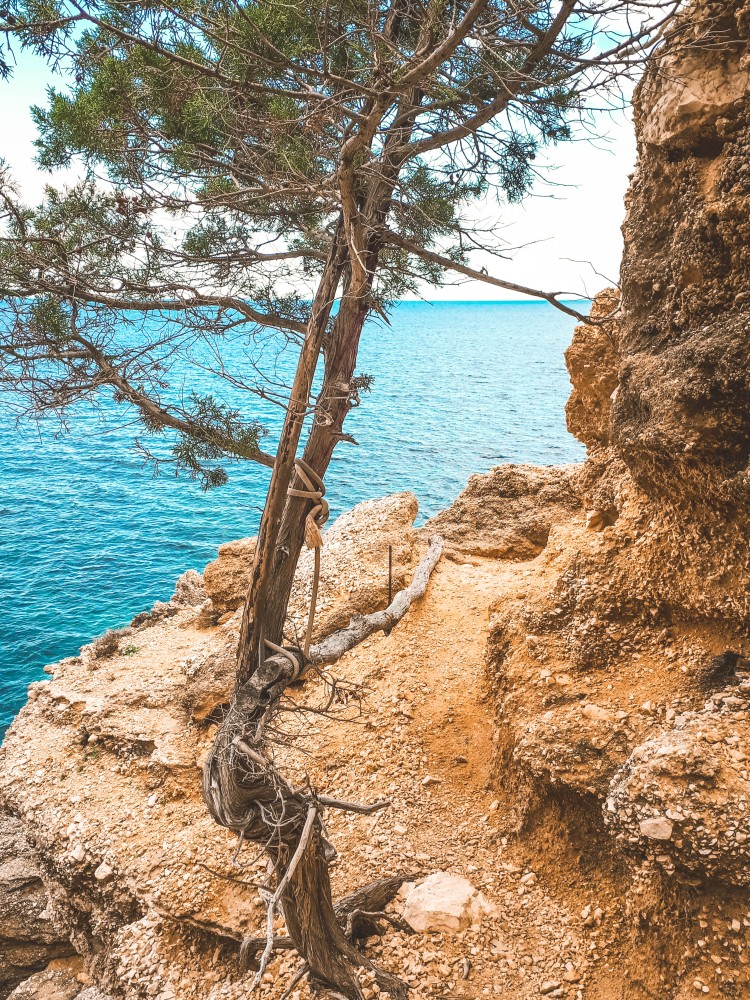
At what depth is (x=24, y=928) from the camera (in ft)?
26.2

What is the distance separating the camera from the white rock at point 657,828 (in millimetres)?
3939

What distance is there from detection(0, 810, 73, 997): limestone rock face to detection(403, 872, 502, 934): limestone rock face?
5196 mm

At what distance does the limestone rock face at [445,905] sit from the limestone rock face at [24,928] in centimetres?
520

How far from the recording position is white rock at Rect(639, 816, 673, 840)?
394 centimetres

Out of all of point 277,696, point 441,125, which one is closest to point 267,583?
point 277,696

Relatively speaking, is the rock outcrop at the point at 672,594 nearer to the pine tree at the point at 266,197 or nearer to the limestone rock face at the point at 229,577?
the pine tree at the point at 266,197

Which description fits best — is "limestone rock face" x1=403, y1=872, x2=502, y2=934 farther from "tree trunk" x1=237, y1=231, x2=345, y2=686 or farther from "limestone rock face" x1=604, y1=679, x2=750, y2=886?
"tree trunk" x1=237, y1=231, x2=345, y2=686

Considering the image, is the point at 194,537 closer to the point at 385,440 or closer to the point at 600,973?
the point at 385,440

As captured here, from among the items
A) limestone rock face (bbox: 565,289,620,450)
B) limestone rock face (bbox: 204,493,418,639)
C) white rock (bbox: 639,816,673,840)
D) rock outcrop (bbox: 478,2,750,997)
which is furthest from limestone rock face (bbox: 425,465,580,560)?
white rock (bbox: 639,816,673,840)

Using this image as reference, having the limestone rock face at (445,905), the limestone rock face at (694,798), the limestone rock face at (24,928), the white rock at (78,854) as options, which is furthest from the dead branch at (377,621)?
the limestone rock face at (24,928)

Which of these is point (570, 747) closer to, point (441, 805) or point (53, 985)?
point (441, 805)

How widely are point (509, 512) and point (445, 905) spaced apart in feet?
28.6

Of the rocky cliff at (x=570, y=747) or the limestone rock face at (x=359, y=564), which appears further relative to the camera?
the limestone rock face at (x=359, y=564)

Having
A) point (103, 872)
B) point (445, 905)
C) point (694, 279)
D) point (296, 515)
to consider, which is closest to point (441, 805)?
point (445, 905)
